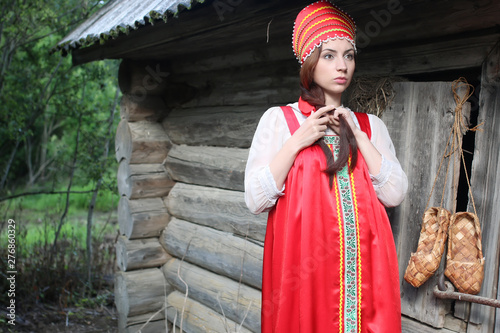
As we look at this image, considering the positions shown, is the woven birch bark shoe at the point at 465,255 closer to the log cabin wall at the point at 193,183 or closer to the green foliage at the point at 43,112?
the log cabin wall at the point at 193,183

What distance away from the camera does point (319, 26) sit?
211 centimetres

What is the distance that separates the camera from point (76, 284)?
6121mm

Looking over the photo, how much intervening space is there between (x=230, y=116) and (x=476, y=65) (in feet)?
6.52


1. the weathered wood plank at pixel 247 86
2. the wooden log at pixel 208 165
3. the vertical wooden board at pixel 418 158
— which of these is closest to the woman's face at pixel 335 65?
the vertical wooden board at pixel 418 158

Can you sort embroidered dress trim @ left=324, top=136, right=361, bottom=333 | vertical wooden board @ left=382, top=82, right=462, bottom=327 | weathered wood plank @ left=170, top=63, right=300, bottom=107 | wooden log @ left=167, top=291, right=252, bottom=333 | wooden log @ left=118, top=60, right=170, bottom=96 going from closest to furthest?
embroidered dress trim @ left=324, top=136, right=361, bottom=333 < vertical wooden board @ left=382, top=82, right=462, bottom=327 < weathered wood plank @ left=170, top=63, right=300, bottom=107 < wooden log @ left=167, top=291, right=252, bottom=333 < wooden log @ left=118, top=60, right=170, bottom=96

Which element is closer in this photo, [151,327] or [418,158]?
[418,158]

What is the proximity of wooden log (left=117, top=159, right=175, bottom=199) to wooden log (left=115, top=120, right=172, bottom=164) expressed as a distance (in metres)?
0.06

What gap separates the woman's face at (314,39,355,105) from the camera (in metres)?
2.12

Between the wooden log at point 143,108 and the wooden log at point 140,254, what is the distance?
1132 mm

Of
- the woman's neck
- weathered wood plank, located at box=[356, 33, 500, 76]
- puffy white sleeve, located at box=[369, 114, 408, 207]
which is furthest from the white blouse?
weathered wood plank, located at box=[356, 33, 500, 76]

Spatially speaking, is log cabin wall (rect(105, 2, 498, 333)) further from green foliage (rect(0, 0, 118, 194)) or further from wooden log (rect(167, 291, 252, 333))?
green foliage (rect(0, 0, 118, 194))

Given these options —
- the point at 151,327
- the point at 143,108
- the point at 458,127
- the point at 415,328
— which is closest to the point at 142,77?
the point at 143,108

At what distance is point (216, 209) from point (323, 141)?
196 centimetres

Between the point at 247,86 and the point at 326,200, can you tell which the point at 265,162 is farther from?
the point at 247,86
